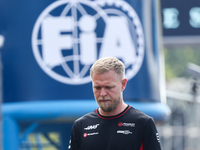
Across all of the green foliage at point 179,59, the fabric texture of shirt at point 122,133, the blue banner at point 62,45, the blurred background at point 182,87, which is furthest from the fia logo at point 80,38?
the green foliage at point 179,59

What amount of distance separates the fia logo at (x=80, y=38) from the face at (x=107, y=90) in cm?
473

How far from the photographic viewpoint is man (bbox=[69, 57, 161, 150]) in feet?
13.7

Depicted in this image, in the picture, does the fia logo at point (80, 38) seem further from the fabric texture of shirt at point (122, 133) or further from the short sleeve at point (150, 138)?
the short sleeve at point (150, 138)

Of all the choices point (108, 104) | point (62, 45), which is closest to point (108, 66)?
point (108, 104)

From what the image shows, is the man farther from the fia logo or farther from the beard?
the fia logo

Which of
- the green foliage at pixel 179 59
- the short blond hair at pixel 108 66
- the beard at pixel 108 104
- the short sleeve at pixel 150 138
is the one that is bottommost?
the green foliage at pixel 179 59

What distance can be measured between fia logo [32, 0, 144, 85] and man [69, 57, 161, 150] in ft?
15.2

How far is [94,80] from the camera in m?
4.21

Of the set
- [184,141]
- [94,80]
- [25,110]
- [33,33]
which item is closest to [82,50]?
[33,33]

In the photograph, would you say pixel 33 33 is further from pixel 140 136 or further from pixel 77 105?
pixel 140 136

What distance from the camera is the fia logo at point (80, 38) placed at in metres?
8.92

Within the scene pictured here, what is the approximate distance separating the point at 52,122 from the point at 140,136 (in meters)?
4.82

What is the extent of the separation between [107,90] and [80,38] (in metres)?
4.93

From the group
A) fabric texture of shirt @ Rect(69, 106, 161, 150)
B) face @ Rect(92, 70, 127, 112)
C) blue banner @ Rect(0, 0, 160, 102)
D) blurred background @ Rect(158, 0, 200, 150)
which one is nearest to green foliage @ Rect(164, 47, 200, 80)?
blurred background @ Rect(158, 0, 200, 150)
